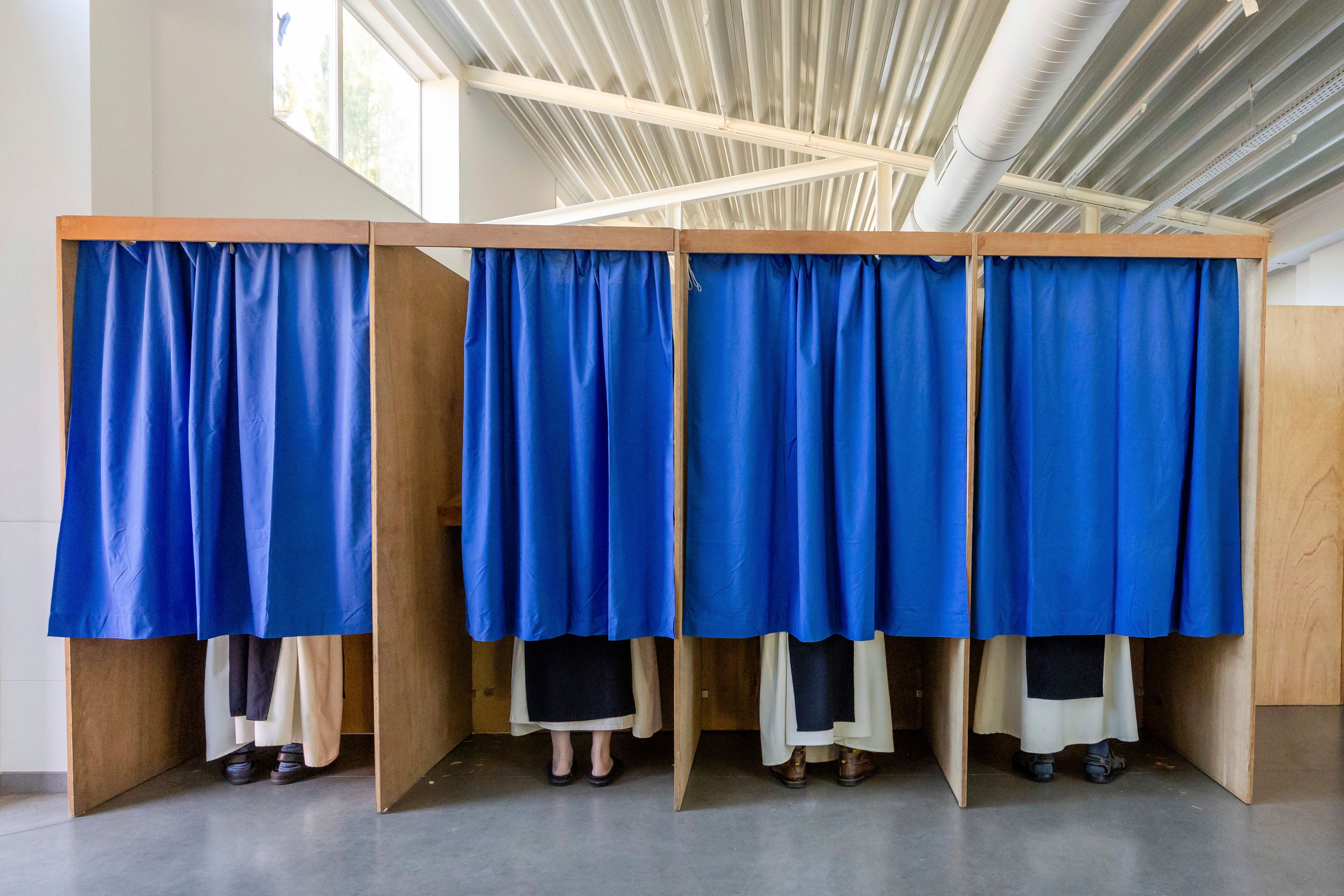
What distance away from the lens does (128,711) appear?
2299 mm

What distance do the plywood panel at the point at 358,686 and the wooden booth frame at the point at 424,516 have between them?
0.45 m

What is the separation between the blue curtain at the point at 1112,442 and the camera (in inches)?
84.9

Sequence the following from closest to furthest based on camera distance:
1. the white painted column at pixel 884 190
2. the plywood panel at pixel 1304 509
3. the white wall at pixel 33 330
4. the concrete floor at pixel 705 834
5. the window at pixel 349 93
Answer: the concrete floor at pixel 705 834
the white wall at pixel 33 330
the plywood panel at pixel 1304 509
the window at pixel 349 93
the white painted column at pixel 884 190

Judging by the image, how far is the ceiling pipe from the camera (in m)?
2.31

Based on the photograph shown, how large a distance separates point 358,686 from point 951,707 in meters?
2.35

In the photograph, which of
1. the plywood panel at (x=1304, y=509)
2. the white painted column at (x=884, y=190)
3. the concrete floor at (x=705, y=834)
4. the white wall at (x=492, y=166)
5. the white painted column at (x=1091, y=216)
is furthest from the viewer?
the white painted column at (x=1091, y=216)

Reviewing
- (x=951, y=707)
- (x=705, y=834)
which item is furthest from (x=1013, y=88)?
(x=705, y=834)

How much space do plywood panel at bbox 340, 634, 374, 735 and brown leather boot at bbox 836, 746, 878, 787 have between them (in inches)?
74.5

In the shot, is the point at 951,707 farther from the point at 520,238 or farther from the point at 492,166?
the point at 492,166

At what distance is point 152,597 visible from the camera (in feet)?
6.97

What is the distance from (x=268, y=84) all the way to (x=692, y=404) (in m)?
2.70

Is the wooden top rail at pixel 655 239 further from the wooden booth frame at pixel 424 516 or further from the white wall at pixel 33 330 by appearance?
the white wall at pixel 33 330

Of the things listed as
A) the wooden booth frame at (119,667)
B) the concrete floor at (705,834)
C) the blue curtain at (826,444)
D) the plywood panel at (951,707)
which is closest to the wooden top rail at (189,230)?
the wooden booth frame at (119,667)

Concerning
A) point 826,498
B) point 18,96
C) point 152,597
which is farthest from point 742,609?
point 18,96
